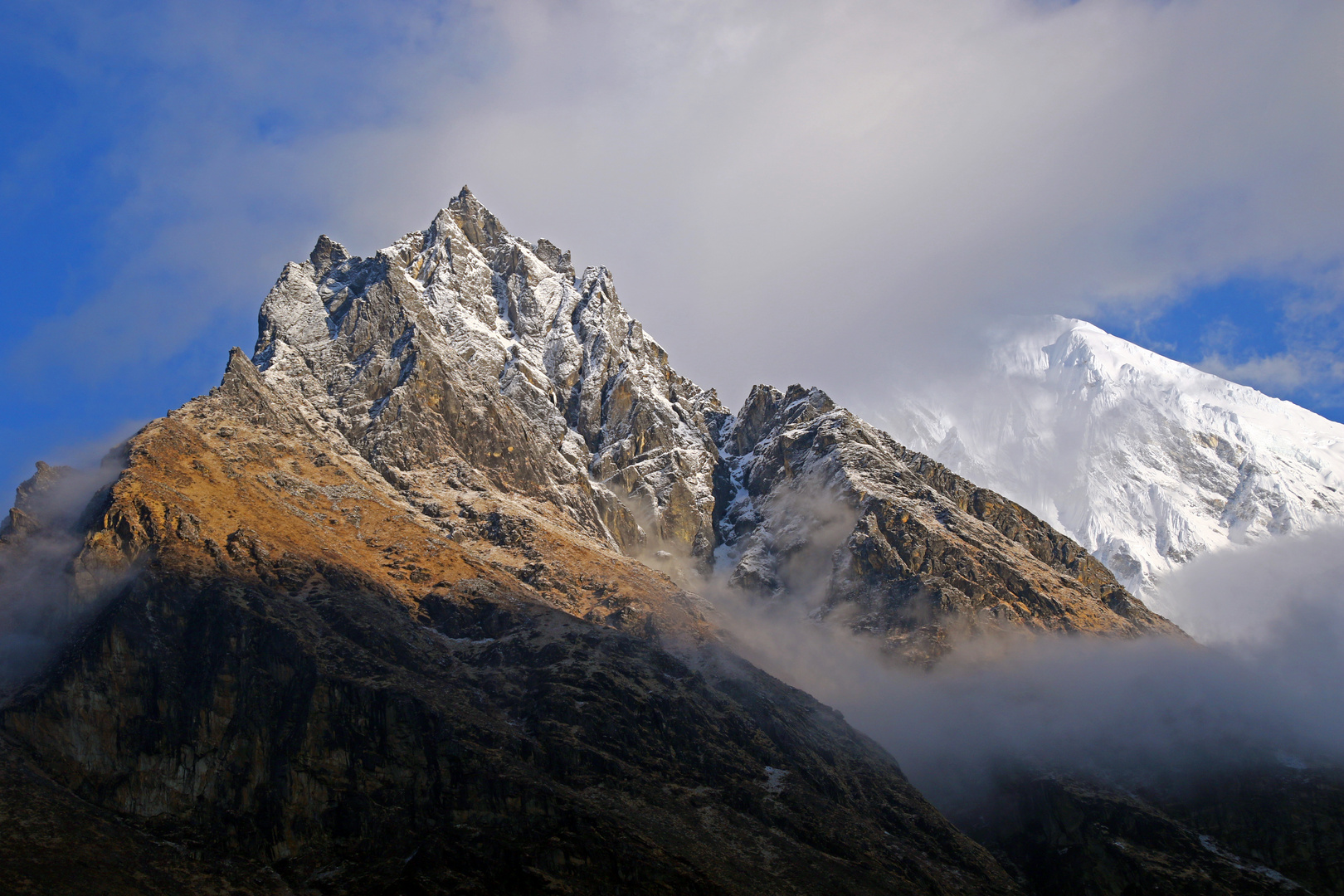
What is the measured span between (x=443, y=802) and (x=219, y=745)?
1428 inches

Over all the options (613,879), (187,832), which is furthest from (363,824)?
(613,879)

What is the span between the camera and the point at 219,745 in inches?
6550

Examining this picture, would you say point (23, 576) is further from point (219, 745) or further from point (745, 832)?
point (745, 832)

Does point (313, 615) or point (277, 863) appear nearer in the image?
point (277, 863)

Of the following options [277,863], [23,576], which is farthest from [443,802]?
[23,576]

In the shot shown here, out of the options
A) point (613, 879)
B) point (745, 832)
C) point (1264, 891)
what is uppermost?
point (1264, 891)

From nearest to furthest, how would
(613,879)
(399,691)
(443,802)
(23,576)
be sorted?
(613,879), (443,802), (399,691), (23,576)

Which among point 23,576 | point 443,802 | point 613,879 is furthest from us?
point 23,576

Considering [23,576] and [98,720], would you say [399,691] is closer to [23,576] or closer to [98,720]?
[98,720]

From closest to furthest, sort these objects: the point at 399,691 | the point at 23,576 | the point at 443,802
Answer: the point at 443,802 → the point at 399,691 → the point at 23,576

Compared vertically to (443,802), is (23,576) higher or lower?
higher

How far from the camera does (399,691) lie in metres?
180

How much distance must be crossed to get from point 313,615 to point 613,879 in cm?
8126

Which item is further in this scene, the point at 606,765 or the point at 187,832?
the point at 606,765
